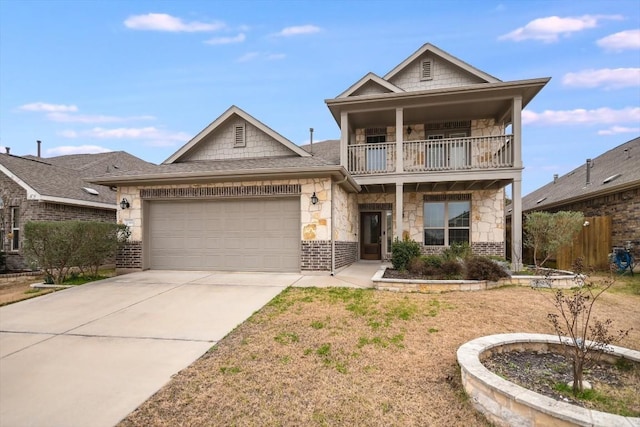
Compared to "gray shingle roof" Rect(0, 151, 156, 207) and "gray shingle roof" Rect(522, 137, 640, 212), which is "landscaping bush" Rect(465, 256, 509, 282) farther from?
"gray shingle roof" Rect(0, 151, 156, 207)

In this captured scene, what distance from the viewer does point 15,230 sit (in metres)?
13.0

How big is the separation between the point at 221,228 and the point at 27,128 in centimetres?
1810

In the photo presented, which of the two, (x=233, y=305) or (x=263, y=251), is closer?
(x=233, y=305)

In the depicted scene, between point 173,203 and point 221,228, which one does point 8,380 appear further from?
point 173,203

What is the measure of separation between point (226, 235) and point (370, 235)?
20.6 ft

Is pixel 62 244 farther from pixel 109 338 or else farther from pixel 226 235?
pixel 109 338

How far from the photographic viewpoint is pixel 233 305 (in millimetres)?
6418

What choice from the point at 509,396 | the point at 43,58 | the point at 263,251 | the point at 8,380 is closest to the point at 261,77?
the point at 43,58

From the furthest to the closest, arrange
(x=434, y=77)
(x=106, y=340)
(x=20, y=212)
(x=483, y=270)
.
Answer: (x=434, y=77) < (x=20, y=212) < (x=483, y=270) < (x=106, y=340)

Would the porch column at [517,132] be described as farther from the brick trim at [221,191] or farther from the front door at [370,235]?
the brick trim at [221,191]

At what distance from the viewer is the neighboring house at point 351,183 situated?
989cm

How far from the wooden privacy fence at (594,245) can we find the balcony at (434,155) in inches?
145

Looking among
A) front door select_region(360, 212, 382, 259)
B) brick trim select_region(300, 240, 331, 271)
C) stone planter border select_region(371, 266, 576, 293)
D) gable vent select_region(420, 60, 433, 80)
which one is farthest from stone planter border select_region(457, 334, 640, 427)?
gable vent select_region(420, 60, 433, 80)

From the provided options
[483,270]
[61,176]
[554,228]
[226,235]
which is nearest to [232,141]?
[226,235]
